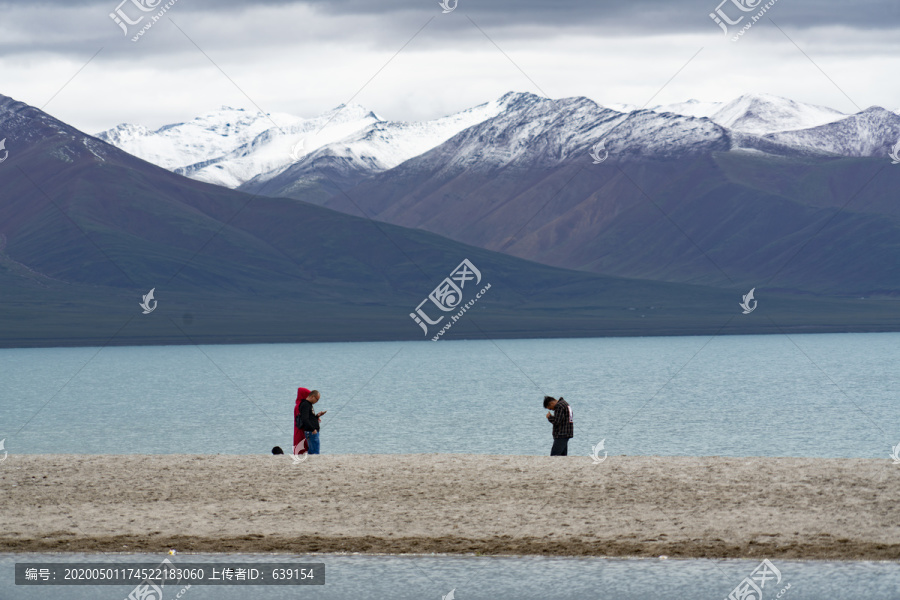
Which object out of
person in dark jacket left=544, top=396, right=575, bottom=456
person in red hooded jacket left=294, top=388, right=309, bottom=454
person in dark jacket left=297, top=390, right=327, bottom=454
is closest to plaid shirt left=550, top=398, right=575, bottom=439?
person in dark jacket left=544, top=396, right=575, bottom=456

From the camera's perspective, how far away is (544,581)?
16.4 metres

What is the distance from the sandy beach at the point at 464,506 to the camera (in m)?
18.4

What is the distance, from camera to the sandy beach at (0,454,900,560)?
18.4 metres

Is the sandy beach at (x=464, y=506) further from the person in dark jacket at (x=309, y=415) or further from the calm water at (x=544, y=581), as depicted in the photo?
the person in dark jacket at (x=309, y=415)

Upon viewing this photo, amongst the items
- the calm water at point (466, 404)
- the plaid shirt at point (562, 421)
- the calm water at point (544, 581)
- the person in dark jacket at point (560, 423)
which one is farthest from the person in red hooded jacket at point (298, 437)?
the calm water at point (466, 404)

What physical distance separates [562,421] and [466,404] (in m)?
41.5

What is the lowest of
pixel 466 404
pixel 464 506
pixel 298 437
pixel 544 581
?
pixel 544 581

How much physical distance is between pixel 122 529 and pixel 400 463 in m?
7.07

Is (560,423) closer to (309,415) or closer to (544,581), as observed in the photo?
(309,415)

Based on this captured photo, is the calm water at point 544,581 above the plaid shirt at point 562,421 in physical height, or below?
below

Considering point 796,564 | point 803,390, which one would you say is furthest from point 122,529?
point 803,390

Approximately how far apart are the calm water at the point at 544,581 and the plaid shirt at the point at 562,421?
8705 millimetres

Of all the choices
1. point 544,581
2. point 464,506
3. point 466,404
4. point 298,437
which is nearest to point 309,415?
point 298,437

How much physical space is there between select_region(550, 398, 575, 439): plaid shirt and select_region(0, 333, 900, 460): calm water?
1305 cm
